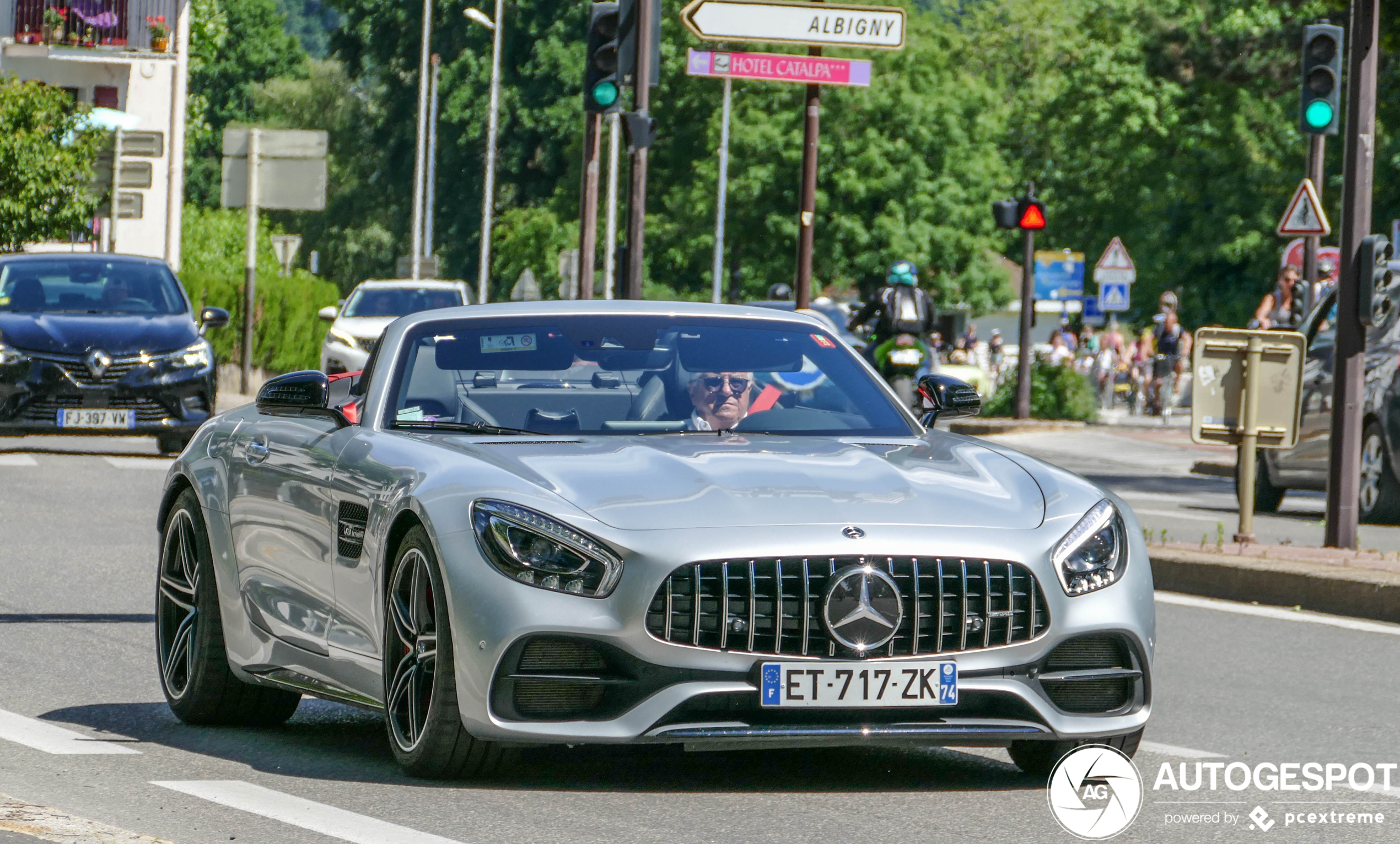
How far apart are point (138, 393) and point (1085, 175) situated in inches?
2207

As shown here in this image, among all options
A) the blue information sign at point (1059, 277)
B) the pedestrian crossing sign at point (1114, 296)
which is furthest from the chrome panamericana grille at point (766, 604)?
the blue information sign at point (1059, 277)

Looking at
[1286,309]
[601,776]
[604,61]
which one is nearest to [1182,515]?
[604,61]

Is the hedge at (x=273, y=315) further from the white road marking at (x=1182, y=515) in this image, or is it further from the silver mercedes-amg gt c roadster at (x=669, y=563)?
the silver mercedes-amg gt c roadster at (x=669, y=563)

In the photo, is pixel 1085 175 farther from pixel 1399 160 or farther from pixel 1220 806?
pixel 1220 806

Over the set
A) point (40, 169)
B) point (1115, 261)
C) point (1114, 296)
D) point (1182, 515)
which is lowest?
point (1182, 515)

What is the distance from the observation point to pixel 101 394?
19391 millimetres

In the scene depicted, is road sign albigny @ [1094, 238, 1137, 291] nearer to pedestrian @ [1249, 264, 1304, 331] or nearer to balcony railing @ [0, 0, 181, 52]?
pedestrian @ [1249, 264, 1304, 331]

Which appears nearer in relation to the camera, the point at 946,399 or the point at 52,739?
the point at 52,739

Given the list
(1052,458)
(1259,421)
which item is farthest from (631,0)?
(1052,458)

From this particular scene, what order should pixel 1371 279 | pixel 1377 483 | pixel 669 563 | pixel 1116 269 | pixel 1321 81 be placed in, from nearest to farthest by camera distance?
pixel 669 563 → pixel 1371 279 → pixel 1321 81 → pixel 1377 483 → pixel 1116 269

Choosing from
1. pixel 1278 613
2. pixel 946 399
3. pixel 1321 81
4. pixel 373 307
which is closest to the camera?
pixel 946 399

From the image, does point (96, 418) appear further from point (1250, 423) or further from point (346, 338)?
point (346, 338)

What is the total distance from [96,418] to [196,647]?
40.3ft

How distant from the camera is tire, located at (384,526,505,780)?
6.02 meters
